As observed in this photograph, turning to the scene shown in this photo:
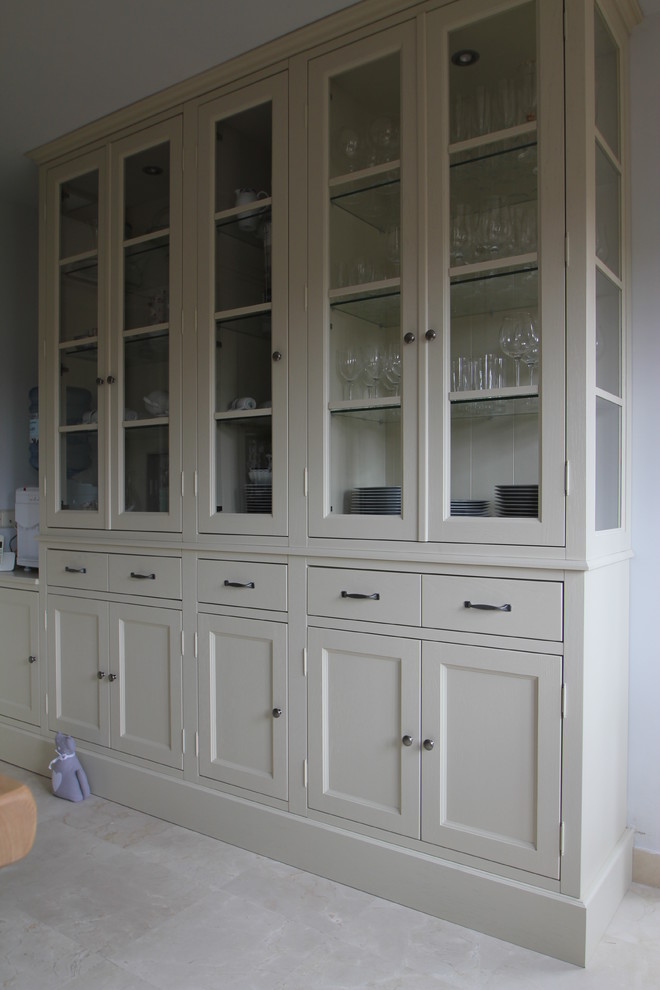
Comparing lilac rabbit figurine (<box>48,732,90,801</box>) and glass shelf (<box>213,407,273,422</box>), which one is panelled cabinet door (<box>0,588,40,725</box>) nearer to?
lilac rabbit figurine (<box>48,732,90,801</box>)

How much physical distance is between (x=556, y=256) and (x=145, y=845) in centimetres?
227

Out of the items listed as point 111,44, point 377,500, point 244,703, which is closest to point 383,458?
A: point 377,500

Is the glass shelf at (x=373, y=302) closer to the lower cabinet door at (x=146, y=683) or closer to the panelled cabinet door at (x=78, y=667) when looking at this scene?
the lower cabinet door at (x=146, y=683)

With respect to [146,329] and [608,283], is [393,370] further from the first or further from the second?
[146,329]

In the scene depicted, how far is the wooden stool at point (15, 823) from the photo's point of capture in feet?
2.50

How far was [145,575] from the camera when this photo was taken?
9.07 ft

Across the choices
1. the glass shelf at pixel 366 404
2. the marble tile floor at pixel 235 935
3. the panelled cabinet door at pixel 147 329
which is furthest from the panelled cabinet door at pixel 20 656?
the glass shelf at pixel 366 404

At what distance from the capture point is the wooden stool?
0.76 m

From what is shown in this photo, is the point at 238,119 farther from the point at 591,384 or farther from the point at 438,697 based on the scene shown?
the point at 438,697

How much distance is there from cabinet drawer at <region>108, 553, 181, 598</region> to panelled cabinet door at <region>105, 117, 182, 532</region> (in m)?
0.12

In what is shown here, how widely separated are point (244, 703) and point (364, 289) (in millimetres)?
1423

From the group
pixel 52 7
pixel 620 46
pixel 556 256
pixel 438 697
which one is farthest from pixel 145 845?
pixel 620 46

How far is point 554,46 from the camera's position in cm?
187

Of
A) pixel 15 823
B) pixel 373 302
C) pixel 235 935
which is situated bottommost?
pixel 235 935
